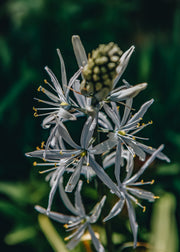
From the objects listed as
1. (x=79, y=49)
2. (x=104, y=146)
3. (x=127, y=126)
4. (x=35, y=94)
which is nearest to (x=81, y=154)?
(x=104, y=146)

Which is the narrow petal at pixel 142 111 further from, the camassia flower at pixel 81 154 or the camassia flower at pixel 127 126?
the camassia flower at pixel 81 154

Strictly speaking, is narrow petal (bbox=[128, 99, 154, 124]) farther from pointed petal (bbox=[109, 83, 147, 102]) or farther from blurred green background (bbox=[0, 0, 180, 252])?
blurred green background (bbox=[0, 0, 180, 252])

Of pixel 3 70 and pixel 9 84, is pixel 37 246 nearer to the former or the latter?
pixel 9 84

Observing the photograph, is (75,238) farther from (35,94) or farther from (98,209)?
(35,94)

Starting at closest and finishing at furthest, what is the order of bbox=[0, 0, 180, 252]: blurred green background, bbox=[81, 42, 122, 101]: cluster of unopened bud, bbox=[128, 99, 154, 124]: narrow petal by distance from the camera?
bbox=[81, 42, 122, 101]: cluster of unopened bud < bbox=[128, 99, 154, 124]: narrow petal < bbox=[0, 0, 180, 252]: blurred green background

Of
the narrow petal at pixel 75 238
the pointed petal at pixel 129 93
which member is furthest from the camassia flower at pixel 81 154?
the narrow petal at pixel 75 238

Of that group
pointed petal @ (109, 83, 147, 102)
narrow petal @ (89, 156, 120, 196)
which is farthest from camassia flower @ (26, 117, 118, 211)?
pointed petal @ (109, 83, 147, 102)

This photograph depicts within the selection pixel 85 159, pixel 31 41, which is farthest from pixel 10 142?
pixel 85 159
